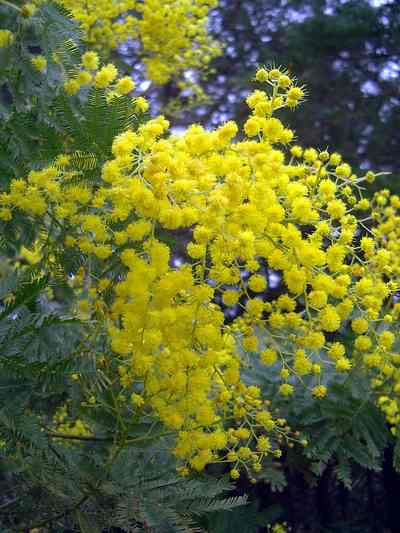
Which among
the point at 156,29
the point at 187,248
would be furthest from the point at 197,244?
the point at 156,29

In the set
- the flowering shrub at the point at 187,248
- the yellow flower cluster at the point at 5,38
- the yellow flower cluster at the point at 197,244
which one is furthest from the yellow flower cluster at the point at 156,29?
the yellow flower cluster at the point at 197,244

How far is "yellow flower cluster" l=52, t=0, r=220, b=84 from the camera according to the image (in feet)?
14.2

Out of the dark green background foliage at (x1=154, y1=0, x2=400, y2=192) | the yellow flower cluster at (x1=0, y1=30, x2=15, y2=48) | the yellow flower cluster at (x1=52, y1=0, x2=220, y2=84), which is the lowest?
the dark green background foliage at (x1=154, y1=0, x2=400, y2=192)

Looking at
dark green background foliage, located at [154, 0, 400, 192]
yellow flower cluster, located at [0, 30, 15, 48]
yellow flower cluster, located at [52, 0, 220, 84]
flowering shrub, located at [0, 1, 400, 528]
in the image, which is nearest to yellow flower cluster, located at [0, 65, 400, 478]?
flowering shrub, located at [0, 1, 400, 528]

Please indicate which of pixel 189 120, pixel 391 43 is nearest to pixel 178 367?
pixel 189 120

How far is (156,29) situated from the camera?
15.0 ft

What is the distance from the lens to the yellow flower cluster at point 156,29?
4324 millimetres

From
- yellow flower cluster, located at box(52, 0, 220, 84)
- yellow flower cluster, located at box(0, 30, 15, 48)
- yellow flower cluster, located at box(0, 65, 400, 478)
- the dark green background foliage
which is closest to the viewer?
yellow flower cluster, located at box(0, 65, 400, 478)

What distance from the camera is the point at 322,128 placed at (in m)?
9.09

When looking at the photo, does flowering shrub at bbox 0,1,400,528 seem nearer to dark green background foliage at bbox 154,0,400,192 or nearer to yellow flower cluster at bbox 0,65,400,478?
yellow flower cluster at bbox 0,65,400,478

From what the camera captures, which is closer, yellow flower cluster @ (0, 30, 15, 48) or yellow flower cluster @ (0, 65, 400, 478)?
yellow flower cluster @ (0, 65, 400, 478)

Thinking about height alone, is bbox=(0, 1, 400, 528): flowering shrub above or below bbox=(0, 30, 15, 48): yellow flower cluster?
below

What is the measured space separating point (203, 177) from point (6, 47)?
127 centimetres

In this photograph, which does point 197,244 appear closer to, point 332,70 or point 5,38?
point 5,38
